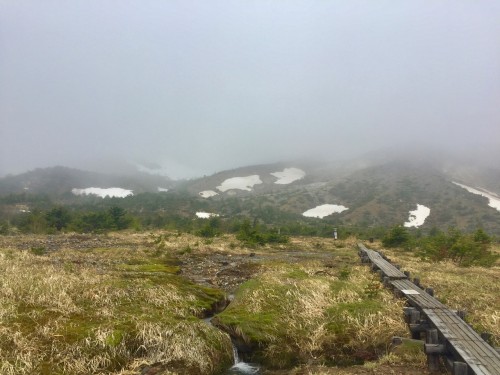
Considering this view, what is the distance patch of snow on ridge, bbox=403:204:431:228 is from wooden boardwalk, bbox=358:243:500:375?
105 m

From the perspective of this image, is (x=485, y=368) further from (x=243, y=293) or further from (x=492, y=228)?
(x=492, y=228)

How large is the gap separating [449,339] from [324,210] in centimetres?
12905

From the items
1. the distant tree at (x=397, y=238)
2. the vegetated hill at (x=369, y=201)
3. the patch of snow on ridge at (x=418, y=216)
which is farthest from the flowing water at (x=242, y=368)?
the patch of snow on ridge at (x=418, y=216)

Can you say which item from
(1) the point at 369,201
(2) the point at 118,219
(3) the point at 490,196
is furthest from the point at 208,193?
(2) the point at 118,219

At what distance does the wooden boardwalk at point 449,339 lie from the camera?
332 inches

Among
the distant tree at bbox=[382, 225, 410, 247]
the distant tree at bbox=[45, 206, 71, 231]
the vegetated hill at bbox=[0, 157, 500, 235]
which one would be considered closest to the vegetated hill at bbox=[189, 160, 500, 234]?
the vegetated hill at bbox=[0, 157, 500, 235]

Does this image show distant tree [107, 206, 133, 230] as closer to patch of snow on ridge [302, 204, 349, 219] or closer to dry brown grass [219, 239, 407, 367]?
dry brown grass [219, 239, 407, 367]

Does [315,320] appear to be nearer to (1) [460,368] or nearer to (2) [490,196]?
(1) [460,368]

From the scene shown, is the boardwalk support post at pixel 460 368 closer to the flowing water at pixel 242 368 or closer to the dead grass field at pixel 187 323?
the dead grass field at pixel 187 323

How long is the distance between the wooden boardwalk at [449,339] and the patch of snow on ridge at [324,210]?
117496 millimetres

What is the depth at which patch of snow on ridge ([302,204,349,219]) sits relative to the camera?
132 meters

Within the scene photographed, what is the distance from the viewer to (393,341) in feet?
37.8

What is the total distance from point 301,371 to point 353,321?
3.24m

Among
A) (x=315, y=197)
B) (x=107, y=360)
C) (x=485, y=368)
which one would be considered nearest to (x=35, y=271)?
(x=107, y=360)
